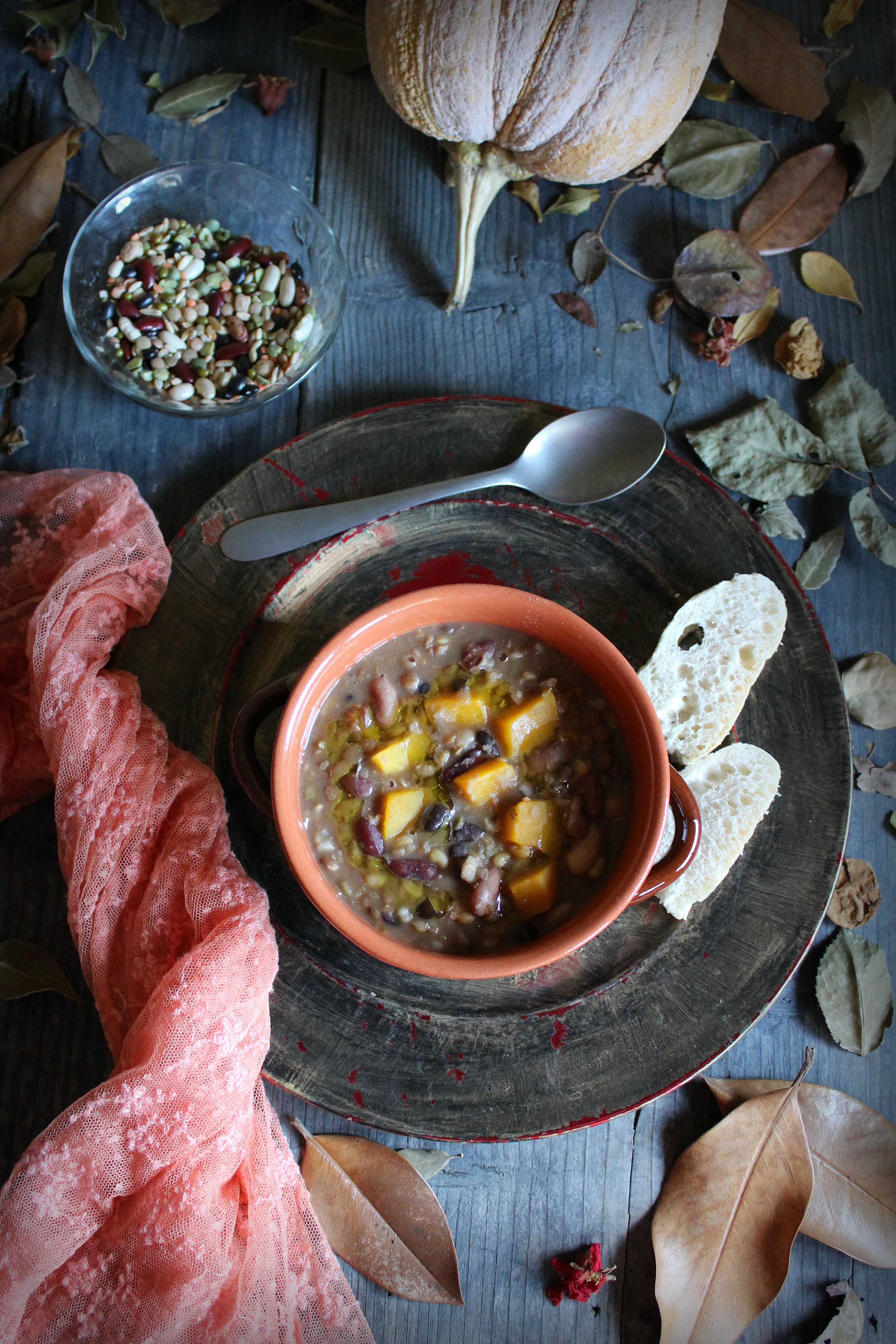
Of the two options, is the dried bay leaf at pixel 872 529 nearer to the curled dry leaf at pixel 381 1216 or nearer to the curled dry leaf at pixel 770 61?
the curled dry leaf at pixel 770 61

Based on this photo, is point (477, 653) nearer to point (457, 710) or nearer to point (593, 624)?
point (457, 710)

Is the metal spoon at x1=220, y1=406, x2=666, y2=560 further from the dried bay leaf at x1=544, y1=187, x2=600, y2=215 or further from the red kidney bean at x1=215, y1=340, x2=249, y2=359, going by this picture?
the dried bay leaf at x1=544, y1=187, x2=600, y2=215

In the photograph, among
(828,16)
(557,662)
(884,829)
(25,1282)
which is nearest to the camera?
(25,1282)

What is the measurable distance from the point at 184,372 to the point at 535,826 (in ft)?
4.50

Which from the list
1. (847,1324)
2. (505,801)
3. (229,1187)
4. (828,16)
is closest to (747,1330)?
(847,1324)

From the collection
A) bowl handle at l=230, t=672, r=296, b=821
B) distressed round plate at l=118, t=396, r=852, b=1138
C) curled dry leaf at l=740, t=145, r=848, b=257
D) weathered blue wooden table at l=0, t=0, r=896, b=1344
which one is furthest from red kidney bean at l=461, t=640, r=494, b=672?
curled dry leaf at l=740, t=145, r=848, b=257

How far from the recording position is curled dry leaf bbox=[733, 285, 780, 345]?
7.80 feet

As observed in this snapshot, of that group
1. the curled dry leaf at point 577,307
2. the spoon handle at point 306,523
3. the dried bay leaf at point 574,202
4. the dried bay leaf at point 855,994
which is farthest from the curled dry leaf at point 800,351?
the dried bay leaf at point 855,994

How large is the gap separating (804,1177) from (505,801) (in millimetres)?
1169

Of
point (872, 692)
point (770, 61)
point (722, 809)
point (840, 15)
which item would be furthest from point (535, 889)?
point (840, 15)

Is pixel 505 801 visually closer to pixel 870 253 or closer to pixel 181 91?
pixel 870 253

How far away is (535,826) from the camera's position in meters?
1.90

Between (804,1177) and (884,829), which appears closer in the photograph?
(804,1177)

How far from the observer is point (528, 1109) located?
6.52 ft
